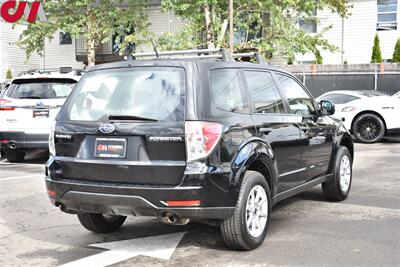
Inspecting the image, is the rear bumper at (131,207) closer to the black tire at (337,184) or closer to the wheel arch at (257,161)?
the wheel arch at (257,161)

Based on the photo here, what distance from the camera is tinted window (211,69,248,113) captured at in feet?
16.1

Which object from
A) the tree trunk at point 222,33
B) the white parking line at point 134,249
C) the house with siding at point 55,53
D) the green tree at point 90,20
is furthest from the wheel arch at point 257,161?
the house with siding at point 55,53

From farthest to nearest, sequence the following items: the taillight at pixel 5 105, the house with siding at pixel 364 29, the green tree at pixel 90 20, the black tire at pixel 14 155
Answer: the house with siding at pixel 364 29 < the green tree at pixel 90 20 < the black tire at pixel 14 155 < the taillight at pixel 5 105

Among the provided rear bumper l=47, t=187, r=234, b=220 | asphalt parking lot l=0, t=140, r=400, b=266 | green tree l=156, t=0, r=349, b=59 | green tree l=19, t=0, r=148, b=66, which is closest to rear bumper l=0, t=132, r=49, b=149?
asphalt parking lot l=0, t=140, r=400, b=266

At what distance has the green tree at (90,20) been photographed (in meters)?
25.9

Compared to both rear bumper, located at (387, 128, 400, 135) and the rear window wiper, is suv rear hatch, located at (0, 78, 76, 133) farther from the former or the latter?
rear bumper, located at (387, 128, 400, 135)

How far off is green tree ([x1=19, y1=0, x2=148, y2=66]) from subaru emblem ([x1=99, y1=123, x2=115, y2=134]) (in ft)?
69.3

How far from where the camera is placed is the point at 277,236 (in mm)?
5531

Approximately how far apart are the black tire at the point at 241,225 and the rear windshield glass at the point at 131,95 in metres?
0.83

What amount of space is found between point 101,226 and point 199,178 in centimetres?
165

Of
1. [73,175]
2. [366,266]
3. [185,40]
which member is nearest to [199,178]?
[73,175]

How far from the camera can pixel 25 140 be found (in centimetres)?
1053

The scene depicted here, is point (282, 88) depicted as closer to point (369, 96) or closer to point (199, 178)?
point (199, 178)

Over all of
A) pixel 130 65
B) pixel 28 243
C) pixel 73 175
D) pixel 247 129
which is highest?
pixel 130 65
